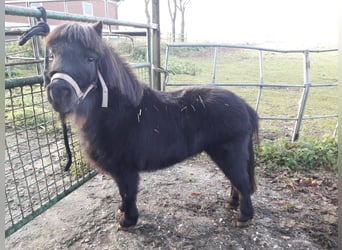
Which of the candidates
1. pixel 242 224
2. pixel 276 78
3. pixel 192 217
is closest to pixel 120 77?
pixel 192 217

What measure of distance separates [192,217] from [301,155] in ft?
6.01

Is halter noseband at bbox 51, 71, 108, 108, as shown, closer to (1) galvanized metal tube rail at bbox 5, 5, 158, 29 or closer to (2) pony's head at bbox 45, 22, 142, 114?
(2) pony's head at bbox 45, 22, 142, 114

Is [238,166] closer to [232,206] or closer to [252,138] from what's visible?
[252,138]

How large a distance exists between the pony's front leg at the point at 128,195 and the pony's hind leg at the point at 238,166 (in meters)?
0.69

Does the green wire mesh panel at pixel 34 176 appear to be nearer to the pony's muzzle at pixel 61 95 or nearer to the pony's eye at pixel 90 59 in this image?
the pony's muzzle at pixel 61 95

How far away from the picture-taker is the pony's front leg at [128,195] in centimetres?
223

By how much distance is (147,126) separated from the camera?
2242mm

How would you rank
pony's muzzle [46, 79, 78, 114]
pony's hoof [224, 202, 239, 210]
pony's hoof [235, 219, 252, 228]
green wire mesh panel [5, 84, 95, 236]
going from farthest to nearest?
pony's hoof [224, 202, 239, 210]
pony's hoof [235, 219, 252, 228]
green wire mesh panel [5, 84, 95, 236]
pony's muzzle [46, 79, 78, 114]

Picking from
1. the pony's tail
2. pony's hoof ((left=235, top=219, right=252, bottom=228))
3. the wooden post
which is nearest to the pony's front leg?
pony's hoof ((left=235, top=219, right=252, bottom=228))

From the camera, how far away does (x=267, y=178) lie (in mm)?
3271

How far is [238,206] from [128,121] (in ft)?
4.43

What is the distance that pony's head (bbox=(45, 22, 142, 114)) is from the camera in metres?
1.66

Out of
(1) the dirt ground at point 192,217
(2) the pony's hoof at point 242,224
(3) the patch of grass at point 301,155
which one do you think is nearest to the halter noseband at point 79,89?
(1) the dirt ground at point 192,217

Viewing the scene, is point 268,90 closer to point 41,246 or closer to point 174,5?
point 41,246
